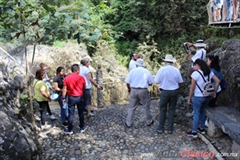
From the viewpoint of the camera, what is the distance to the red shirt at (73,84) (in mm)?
4609

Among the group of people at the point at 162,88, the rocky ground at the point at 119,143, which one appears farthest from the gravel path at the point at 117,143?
the group of people at the point at 162,88

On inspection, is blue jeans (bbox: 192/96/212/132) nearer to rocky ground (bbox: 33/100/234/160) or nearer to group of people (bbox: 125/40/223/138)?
group of people (bbox: 125/40/223/138)

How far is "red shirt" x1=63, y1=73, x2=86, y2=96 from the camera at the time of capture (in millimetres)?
4609

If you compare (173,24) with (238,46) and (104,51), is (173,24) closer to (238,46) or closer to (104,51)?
(104,51)

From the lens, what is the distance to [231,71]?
5.18 m

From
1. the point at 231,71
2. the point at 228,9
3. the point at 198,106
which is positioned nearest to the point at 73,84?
the point at 198,106

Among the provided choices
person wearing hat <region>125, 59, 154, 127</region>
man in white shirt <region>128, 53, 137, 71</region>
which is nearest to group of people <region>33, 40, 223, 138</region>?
person wearing hat <region>125, 59, 154, 127</region>

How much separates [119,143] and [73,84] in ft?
5.35

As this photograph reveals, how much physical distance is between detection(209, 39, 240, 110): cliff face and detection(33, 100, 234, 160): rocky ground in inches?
42.4

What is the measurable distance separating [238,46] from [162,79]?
263 cm

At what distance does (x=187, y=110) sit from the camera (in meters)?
5.70

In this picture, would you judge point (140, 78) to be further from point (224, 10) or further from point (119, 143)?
point (224, 10)

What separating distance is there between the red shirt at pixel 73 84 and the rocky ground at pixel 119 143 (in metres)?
1.03

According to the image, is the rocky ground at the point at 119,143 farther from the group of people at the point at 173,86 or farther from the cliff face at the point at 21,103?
the cliff face at the point at 21,103
